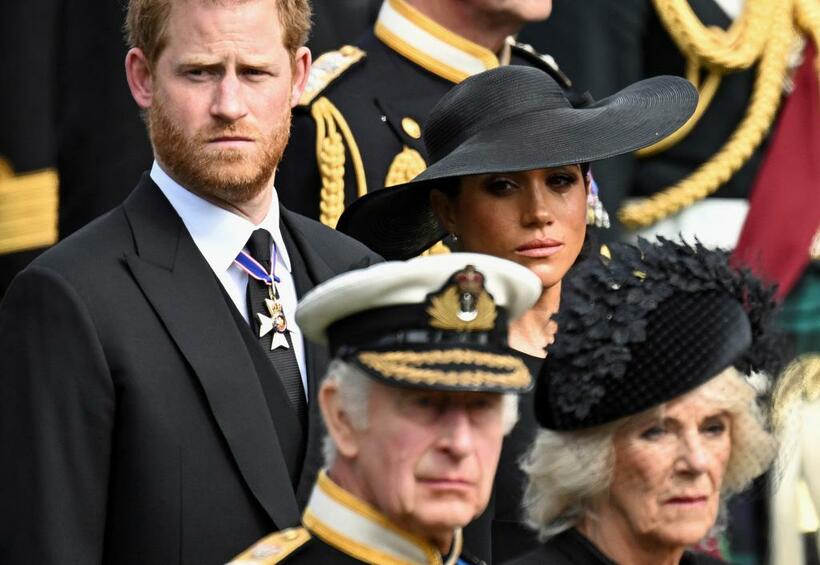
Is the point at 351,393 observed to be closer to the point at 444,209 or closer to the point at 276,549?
the point at 276,549

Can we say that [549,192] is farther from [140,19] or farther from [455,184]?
[140,19]

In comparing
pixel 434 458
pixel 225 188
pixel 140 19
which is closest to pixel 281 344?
pixel 225 188

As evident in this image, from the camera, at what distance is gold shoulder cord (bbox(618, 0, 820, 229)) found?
22.5 feet

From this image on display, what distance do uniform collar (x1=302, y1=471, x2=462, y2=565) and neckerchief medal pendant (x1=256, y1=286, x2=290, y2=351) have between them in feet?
2.92

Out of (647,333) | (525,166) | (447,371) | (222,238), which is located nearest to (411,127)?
(525,166)

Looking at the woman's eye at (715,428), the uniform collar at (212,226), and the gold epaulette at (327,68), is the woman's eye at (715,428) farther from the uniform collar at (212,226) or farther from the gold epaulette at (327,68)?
the gold epaulette at (327,68)

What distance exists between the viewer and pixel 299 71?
4.80 metres

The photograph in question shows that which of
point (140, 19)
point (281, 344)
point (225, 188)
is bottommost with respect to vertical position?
point (281, 344)

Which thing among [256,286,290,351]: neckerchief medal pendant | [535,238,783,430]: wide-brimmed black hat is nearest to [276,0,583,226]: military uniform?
[256,286,290,351]: neckerchief medal pendant

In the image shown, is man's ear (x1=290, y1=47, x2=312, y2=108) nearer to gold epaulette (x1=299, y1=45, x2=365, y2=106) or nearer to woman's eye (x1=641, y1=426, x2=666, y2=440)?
gold epaulette (x1=299, y1=45, x2=365, y2=106)

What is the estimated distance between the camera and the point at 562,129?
16.5 feet

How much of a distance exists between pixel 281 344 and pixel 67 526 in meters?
0.55

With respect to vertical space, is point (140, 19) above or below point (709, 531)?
above

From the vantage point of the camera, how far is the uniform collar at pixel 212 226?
14.9 ft
